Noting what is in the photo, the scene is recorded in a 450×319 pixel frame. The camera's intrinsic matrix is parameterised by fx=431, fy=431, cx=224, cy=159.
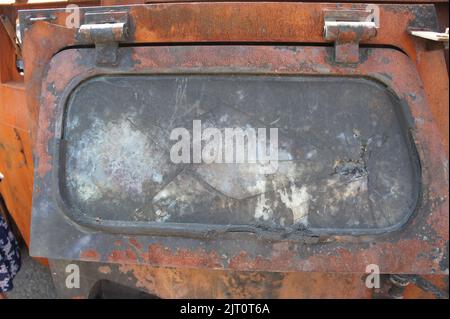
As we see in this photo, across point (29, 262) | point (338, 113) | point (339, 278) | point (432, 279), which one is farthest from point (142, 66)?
point (29, 262)

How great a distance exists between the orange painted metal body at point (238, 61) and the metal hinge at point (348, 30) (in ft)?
0.14

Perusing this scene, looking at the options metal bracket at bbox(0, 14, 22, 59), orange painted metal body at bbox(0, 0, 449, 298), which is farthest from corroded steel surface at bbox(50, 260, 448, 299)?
metal bracket at bbox(0, 14, 22, 59)

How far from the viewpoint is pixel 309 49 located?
62.9 inches

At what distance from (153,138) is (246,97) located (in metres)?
0.38

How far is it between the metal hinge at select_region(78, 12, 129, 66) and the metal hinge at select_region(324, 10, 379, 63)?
76cm

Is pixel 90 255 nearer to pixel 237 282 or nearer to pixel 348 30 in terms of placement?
pixel 237 282

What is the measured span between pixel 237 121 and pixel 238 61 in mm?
227

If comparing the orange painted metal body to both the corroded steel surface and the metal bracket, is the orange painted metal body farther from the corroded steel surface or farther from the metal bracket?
the metal bracket

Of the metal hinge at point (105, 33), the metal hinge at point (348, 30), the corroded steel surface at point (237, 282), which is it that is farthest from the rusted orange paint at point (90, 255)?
the metal hinge at point (348, 30)

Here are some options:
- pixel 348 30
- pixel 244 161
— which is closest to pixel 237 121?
pixel 244 161

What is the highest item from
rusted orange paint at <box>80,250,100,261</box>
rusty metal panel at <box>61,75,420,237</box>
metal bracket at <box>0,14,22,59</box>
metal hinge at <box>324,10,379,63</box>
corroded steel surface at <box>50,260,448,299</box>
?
metal bracket at <box>0,14,22,59</box>

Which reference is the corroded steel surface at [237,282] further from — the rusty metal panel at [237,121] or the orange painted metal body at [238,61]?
the rusty metal panel at [237,121]

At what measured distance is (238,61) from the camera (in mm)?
1604

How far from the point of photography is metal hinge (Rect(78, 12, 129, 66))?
5.29 feet
